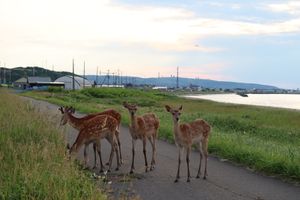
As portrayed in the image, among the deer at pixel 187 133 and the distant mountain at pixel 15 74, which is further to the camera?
the distant mountain at pixel 15 74

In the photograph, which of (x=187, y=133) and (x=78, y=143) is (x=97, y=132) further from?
(x=187, y=133)

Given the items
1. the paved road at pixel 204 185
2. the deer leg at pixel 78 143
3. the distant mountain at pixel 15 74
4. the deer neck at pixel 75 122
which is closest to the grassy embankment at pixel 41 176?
the deer leg at pixel 78 143

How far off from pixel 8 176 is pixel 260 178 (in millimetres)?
6123

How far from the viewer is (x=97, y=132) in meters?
12.1

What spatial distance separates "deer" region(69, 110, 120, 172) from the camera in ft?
38.3

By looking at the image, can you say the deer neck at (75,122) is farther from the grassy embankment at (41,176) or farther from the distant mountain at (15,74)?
the distant mountain at (15,74)

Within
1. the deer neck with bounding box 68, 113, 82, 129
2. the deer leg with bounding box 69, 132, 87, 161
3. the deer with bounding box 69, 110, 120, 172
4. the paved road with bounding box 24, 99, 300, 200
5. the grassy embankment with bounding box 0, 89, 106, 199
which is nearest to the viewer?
the grassy embankment with bounding box 0, 89, 106, 199

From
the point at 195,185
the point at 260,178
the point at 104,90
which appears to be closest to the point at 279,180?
the point at 260,178

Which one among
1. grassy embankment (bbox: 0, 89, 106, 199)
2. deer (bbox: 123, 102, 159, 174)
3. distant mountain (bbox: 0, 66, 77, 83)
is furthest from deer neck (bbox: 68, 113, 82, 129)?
distant mountain (bbox: 0, 66, 77, 83)

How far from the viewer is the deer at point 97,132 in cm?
1166

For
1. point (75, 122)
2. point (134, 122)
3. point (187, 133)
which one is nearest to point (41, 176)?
point (187, 133)

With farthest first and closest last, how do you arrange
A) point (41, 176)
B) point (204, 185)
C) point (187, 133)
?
point (187, 133)
point (204, 185)
point (41, 176)

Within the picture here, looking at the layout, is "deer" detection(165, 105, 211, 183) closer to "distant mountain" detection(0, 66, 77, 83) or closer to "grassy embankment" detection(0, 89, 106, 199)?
"grassy embankment" detection(0, 89, 106, 199)

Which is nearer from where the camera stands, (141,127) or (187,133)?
(187,133)
